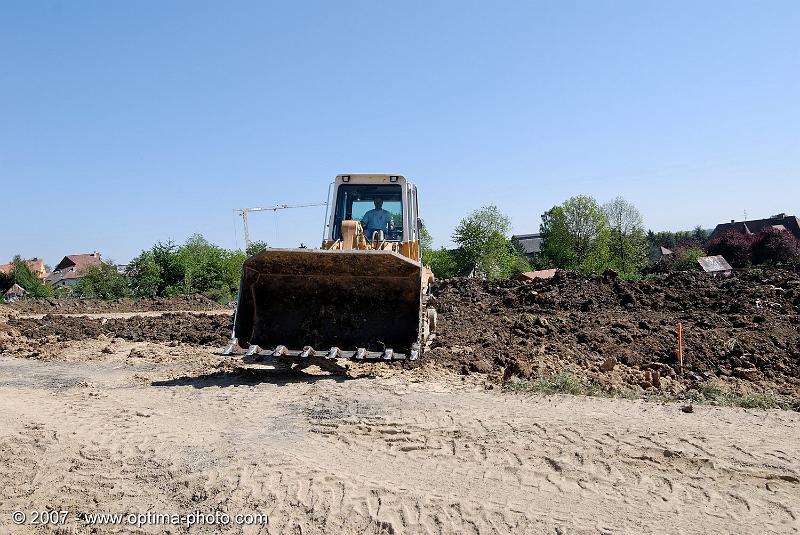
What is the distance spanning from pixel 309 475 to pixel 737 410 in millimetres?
4838

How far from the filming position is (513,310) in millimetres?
18469

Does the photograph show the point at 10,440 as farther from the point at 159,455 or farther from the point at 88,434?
the point at 159,455

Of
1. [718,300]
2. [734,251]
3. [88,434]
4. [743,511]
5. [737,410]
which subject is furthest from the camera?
[734,251]

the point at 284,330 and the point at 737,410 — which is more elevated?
the point at 284,330

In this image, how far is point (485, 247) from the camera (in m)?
53.1

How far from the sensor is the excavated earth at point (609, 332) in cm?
961

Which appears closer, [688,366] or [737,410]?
[737,410]

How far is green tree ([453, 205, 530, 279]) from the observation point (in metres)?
52.9

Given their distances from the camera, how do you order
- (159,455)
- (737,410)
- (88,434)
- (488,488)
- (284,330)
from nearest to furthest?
(488,488)
(159,455)
(88,434)
(737,410)
(284,330)

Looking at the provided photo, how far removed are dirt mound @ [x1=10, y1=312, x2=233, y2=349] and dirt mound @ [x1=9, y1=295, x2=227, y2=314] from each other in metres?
7.54

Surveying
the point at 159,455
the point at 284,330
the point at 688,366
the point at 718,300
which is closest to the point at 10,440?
the point at 159,455

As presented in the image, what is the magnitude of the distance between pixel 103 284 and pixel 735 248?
45.6 metres

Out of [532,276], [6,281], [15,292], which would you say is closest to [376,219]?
[532,276]

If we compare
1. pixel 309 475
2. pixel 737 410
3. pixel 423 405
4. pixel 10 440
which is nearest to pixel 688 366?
pixel 737 410
